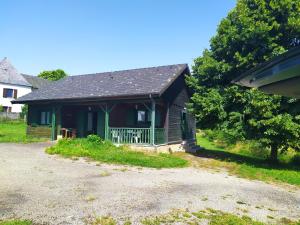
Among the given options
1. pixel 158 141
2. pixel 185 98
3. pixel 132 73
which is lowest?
pixel 158 141

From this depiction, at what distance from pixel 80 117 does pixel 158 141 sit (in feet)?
25.3

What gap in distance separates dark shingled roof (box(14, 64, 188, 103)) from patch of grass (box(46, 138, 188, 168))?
331 cm

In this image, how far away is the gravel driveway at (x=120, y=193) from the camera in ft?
19.7

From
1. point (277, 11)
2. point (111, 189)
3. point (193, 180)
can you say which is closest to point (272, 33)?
point (277, 11)

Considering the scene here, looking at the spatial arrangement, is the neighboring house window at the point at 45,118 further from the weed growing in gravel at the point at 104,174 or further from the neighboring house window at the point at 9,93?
the neighboring house window at the point at 9,93

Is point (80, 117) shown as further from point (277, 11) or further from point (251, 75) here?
point (251, 75)

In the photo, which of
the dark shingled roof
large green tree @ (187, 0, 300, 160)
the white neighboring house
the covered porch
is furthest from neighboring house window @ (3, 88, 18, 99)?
large green tree @ (187, 0, 300, 160)

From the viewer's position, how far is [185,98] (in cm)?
2192

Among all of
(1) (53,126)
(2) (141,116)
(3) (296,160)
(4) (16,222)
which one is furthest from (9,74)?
(4) (16,222)

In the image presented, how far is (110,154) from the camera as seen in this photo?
1359 cm

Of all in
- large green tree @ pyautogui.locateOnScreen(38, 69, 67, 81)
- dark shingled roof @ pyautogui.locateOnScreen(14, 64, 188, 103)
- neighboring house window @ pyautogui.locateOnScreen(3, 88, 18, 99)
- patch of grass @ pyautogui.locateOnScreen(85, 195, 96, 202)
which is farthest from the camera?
large green tree @ pyautogui.locateOnScreen(38, 69, 67, 81)

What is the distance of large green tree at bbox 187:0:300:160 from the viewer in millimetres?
13203

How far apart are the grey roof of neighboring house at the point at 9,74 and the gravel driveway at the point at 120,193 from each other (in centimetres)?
3850

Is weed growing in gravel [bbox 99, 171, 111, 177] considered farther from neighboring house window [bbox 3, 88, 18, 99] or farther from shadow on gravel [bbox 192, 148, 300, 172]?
neighboring house window [bbox 3, 88, 18, 99]
